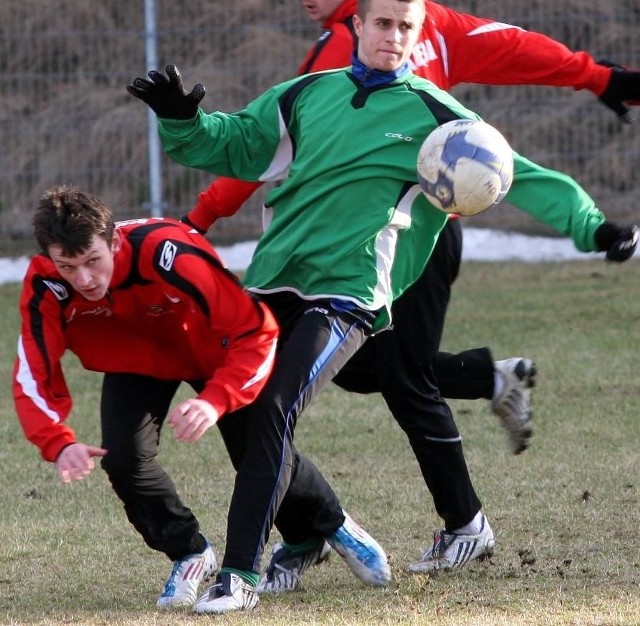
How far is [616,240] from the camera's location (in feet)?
14.9

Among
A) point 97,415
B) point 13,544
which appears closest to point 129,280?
point 13,544

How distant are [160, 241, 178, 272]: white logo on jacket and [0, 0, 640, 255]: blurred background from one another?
853cm

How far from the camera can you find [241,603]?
4469 millimetres

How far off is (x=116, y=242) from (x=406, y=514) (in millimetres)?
2067

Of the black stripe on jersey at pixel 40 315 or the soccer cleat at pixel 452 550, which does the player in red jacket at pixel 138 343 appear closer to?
the black stripe on jersey at pixel 40 315

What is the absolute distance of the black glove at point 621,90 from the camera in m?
5.88

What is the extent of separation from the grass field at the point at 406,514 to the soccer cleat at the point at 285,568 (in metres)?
0.08

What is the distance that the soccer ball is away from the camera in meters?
4.59

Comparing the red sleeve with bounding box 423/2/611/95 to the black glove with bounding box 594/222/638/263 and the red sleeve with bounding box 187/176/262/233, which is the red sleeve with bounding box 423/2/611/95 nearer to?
the red sleeve with bounding box 187/176/262/233

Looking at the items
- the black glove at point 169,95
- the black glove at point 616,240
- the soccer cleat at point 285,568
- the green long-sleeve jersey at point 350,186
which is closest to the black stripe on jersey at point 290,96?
the green long-sleeve jersey at point 350,186

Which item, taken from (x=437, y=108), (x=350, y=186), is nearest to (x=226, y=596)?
(x=350, y=186)

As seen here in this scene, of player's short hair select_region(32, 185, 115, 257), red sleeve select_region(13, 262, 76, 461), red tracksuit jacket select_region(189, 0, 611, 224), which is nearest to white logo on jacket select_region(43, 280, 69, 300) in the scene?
red sleeve select_region(13, 262, 76, 461)

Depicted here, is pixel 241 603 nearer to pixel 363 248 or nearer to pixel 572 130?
pixel 363 248

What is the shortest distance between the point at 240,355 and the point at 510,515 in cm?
186
